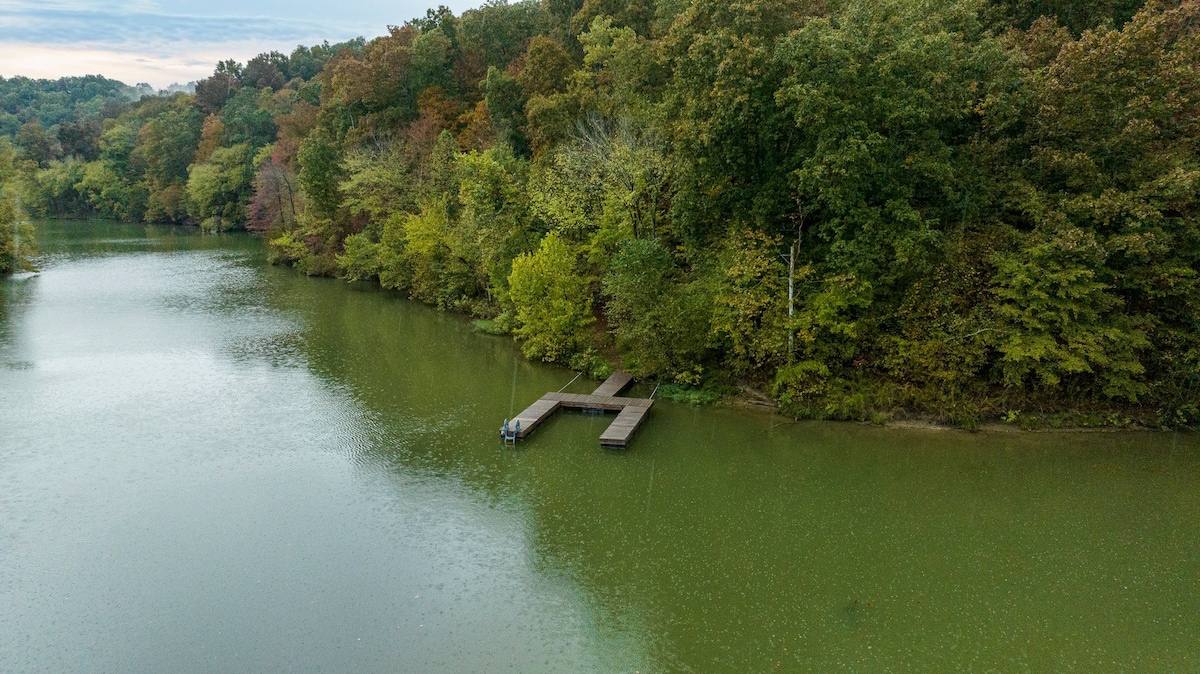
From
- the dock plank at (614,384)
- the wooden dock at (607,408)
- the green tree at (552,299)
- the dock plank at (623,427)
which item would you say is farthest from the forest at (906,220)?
the dock plank at (623,427)

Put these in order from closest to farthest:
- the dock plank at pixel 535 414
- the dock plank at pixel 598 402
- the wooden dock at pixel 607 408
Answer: the wooden dock at pixel 607 408 → the dock plank at pixel 535 414 → the dock plank at pixel 598 402

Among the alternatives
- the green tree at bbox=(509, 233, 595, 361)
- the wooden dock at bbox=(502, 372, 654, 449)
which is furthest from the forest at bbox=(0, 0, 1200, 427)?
the wooden dock at bbox=(502, 372, 654, 449)

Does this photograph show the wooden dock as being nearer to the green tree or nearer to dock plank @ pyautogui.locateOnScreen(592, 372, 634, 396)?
dock plank @ pyautogui.locateOnScreen(592, 372, 634, 396)

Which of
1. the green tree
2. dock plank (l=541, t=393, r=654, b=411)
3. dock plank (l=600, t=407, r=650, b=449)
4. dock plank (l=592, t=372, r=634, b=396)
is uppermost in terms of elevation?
the green tree

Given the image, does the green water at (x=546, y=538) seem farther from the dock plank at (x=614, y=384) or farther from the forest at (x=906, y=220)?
the forest at (x=906, y=220)

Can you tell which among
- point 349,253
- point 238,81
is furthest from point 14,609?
point 238,81

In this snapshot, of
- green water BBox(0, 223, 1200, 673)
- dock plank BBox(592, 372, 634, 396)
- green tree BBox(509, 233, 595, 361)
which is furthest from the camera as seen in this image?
green tree BBox(509, 233, 595, 361)

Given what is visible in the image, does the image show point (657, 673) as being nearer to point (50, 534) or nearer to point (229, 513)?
point (229, 513)
